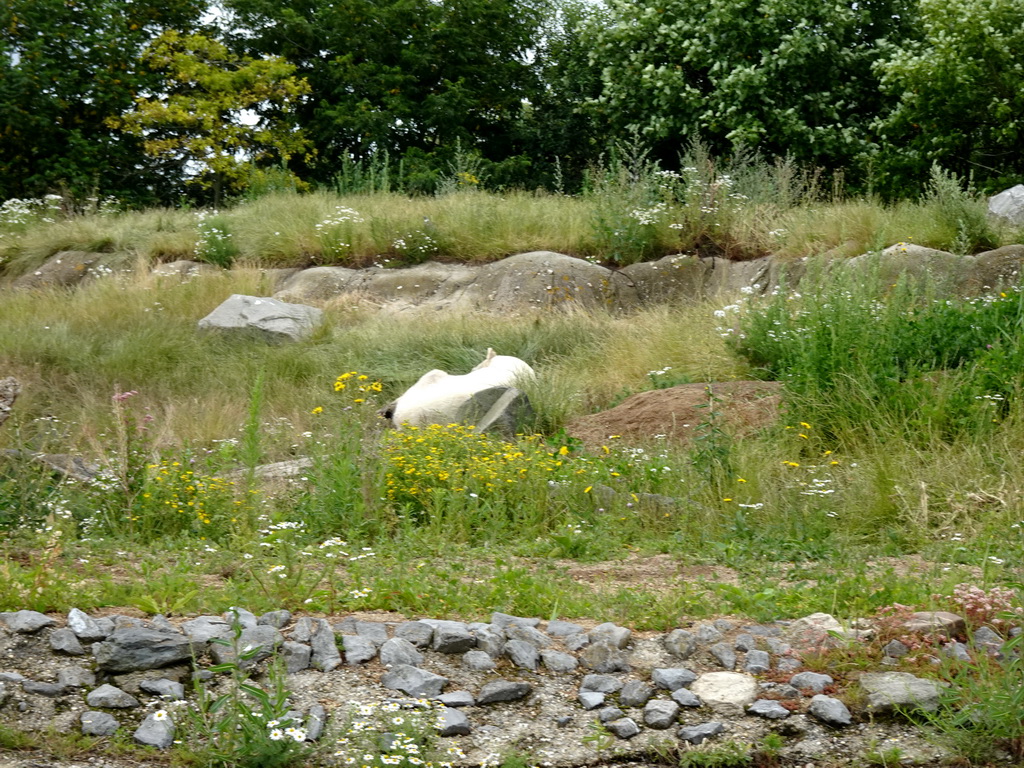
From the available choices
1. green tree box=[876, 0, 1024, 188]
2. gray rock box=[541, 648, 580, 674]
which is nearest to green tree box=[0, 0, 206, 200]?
green tree box=[876, 0, 1024, 188]

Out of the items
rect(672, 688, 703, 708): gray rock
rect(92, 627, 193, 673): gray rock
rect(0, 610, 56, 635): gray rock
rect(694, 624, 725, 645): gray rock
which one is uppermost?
rect(0, 610, 56, 635): gray rock

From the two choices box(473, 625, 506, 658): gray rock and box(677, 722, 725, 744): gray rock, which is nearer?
box(677, 722, 725, 744): gray rock

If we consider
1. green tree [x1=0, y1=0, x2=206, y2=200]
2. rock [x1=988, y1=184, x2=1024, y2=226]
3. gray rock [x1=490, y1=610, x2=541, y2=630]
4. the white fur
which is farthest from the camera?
green tree [x1=0, y1=0, x2=206, y2=200]

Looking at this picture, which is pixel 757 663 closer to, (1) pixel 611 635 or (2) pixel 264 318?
(1) pixel 611 635

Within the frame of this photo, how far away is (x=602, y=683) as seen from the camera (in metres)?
3.75

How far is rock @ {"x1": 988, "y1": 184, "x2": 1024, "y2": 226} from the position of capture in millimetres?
12141

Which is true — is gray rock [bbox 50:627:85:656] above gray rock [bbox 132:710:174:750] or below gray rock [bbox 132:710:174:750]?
above

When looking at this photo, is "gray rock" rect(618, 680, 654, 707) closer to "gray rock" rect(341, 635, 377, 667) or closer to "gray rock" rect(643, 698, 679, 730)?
"gray rock" rect(643, 698, 679, 730)

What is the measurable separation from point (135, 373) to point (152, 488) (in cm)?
458

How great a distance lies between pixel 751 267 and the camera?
12617 mm

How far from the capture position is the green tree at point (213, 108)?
20438 mm

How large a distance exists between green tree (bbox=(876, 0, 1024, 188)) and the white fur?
10.3 m

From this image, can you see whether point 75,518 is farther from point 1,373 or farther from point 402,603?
point 1,373

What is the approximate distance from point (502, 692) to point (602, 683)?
0.36 m
